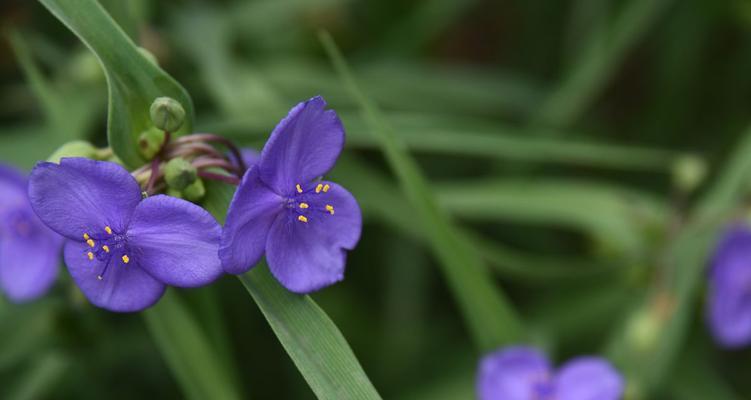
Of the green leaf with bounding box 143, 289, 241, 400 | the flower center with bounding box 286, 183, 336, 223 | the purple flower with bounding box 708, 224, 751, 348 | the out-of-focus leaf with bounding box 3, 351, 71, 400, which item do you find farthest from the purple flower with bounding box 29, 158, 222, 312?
the purple flower with bounding box 708, 224, 751, 348

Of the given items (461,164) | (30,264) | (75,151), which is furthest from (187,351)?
(461,164)

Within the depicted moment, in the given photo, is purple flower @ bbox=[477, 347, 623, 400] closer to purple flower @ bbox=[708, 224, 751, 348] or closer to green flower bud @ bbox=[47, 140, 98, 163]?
purple flower @ bbox=[708, 224, 751, 348]

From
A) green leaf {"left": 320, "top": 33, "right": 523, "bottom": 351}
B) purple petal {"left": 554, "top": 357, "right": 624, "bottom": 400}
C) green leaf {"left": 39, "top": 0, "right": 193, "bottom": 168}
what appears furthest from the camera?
purple petal {"left": 554, "top": 357, "right": 624, "bottom": 400}

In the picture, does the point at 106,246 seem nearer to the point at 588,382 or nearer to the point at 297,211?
the point at 297,211

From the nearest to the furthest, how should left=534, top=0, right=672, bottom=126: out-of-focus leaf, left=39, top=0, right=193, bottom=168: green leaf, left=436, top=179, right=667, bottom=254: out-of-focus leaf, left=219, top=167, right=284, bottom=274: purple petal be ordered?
left=219, top=167, right=284, bottom=274: purple petal → left=39, top=0, right=193, bottom=168: green leaf → left=436, top=179, right=667, bottom=254: out-of-focus leaf → left=534, top=0, right=672, bottom=126: out-of-focus leaf

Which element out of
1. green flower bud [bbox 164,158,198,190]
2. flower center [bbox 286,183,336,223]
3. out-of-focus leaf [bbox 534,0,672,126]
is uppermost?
out-of-focus leaf [bbox 534,0,672,126]

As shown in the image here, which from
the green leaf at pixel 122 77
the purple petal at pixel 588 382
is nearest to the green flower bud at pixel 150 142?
the green leaf at pixel 122 77

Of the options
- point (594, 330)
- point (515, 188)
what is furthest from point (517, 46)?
point (594, 330)
